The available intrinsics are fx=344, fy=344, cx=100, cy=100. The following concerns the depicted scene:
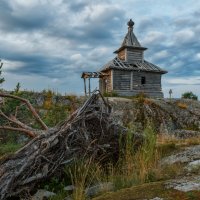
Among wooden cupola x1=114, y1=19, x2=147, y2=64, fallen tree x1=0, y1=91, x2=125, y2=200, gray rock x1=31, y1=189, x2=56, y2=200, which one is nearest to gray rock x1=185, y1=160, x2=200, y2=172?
fallen tree x1=0, y1=91, x2=125, y2=200

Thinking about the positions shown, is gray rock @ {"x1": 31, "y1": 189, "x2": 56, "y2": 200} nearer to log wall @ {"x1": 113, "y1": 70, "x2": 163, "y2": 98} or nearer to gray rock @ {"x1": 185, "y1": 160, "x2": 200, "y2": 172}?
gray rock @ {"x1": 185, "y1": 160, "x2": 200, "y2": 172}

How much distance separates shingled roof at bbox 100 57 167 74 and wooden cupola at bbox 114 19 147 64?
49 centimetres

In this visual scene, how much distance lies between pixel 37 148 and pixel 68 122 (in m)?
0.66

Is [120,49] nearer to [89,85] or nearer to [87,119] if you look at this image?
[89,85]

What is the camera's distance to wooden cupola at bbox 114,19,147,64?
35.5 meters

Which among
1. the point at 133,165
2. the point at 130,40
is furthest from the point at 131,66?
the point at 133,165

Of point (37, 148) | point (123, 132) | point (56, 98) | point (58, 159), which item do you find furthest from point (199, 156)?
point (56, 98)

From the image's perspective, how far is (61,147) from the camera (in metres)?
4.87

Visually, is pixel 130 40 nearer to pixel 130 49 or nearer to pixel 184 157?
pixel 130 49

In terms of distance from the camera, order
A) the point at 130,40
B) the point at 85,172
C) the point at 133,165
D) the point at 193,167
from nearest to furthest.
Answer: the point at 193,167
the point at 85,172
the point at 133,165
the point at 130,40

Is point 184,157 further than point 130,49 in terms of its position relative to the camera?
No

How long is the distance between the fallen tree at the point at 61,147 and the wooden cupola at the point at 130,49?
3014cm

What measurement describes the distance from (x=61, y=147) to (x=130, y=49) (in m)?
31.7

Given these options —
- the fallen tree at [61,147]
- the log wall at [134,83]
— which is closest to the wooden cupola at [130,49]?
the log wall at [134,83]
